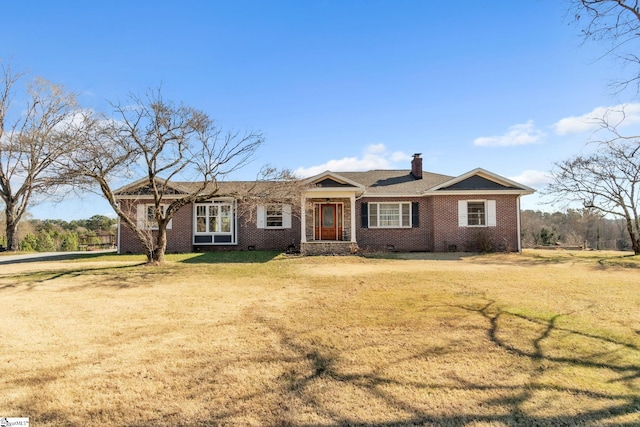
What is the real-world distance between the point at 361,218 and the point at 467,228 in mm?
5440

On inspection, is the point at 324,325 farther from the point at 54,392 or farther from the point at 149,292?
the point at 149,292

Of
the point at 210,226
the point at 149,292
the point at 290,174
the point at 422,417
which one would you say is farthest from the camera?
the point at 210,226

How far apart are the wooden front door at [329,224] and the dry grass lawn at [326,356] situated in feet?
33.5

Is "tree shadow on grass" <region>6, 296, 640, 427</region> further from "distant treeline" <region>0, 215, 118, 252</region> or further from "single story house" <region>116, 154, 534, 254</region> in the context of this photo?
"distant treeline" <region>0, 215, 118, 252</region>

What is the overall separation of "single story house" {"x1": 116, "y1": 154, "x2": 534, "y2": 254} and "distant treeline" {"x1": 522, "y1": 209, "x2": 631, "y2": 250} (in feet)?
71.0

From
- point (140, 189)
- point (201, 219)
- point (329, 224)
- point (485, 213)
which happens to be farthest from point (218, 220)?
point (485, 213)

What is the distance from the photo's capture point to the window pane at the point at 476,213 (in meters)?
17.9

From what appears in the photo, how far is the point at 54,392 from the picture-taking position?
3.34 meters

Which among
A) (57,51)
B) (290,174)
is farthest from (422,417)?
(57,51)

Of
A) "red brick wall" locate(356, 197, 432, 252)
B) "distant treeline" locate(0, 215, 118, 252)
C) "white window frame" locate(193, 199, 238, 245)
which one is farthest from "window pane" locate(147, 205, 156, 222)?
"red brick wall" locate(356, 197, 432, 252)

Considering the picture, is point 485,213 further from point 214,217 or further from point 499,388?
point 499,388

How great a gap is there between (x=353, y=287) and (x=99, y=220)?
1861 inches

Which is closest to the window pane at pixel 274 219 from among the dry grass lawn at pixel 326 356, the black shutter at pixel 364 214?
the black shutter at pixel 364 214

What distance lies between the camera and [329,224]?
732 inches
